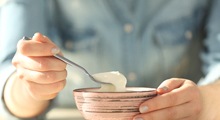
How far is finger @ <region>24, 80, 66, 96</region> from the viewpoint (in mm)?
808

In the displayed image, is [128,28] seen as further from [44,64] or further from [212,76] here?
[44,64]

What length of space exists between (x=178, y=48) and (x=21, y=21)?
1.29ft

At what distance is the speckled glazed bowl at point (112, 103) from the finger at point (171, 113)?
21 mm

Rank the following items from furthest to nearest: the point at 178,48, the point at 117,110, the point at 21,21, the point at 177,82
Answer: the point at 178,48 < the point at 21,21 < the point at 177,82 < the point at 117,110

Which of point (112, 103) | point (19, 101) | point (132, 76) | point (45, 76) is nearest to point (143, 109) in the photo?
point (112, 103)

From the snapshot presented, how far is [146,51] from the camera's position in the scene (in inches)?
45.4

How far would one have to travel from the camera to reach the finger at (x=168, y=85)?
753mm

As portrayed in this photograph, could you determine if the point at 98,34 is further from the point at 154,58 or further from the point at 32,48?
Answer: the point at 32,48

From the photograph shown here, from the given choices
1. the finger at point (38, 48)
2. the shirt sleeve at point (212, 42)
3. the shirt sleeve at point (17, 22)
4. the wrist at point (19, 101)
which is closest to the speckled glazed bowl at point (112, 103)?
the finger at point (38, 48)

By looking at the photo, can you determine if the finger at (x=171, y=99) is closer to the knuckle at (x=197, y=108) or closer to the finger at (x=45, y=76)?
the knuckle at (x=197, y=108)

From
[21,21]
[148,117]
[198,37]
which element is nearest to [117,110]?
[148,117]

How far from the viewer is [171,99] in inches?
30.0

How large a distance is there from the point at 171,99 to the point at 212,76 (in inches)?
15.3

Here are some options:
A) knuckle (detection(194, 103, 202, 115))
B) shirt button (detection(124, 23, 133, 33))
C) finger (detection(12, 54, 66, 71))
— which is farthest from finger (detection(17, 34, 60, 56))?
shirt button (detection(124, 23, 133, 33))
